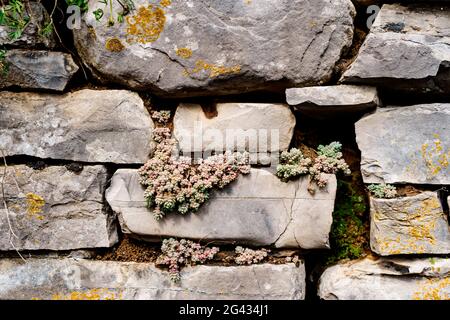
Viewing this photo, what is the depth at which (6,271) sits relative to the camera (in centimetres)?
299

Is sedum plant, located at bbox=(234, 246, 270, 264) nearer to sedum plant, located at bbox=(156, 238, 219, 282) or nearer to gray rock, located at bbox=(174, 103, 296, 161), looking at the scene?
sedum plant, located at bbox=(156, 238, 219, 282)

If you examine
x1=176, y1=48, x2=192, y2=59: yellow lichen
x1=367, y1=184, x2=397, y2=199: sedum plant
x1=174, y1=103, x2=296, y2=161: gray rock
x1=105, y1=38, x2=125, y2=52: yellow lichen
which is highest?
x1=105, y1=38, x2=125, y2=52: yellow lichen

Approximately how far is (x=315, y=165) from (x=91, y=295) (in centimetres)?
163

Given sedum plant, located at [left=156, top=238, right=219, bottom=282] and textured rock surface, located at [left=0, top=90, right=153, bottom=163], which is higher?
textured rock surface, located at [left=0, top=90, right=153, bottom=163]

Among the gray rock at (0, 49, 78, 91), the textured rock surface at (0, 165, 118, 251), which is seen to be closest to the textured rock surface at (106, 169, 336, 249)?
the textured rock surface at (0, 165, 118, 251)

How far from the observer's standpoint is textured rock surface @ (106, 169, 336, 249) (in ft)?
9.35

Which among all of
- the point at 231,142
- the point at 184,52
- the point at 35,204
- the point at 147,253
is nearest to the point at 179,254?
the point at 147,253

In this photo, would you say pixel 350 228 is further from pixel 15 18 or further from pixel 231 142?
pixel 15 18

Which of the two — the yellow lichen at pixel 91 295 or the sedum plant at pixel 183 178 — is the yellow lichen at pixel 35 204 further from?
the sedum plant at pixel 183 178

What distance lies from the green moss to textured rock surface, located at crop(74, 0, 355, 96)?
830 mm

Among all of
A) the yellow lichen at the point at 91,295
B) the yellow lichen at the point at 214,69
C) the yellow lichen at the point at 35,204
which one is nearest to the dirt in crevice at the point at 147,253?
the yellow lichen at the point at 91,295

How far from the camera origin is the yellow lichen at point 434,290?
277cm

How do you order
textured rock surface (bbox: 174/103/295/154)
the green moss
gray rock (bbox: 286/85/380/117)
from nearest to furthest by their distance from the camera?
gray rock (bbox: 286/85/380/117) < textured rock surface (bbox: 174/103/295/154) < the green moss
